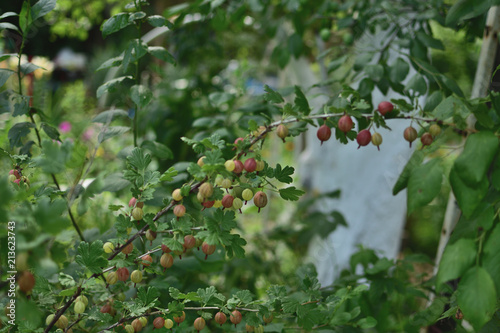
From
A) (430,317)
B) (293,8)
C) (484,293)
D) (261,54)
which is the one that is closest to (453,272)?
(484,293)

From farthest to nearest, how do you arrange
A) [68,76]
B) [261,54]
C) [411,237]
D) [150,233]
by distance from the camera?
1. [68,76]
2. [411,237]
3. [261,54]
4. [150,233]

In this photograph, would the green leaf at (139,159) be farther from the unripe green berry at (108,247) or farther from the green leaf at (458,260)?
the green leaf at (458,260)

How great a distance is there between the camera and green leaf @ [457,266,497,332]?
0.40 m

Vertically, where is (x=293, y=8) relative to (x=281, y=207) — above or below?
above

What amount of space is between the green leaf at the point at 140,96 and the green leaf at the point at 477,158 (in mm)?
416

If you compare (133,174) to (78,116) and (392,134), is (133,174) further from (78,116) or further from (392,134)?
(78,116)

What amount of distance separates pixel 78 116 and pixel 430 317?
8.39 ft

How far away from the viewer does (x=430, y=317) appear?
0.62 meters

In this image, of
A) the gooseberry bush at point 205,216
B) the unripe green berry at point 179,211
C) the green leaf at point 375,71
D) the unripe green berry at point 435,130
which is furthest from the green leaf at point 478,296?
the green leaf at point 375,71

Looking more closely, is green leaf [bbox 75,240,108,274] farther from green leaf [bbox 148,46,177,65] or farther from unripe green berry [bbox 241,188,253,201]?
green leaf [bbox 148,46,177,65]

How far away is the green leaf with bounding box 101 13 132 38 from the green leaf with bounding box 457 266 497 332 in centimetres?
53

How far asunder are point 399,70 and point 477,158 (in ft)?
1.29

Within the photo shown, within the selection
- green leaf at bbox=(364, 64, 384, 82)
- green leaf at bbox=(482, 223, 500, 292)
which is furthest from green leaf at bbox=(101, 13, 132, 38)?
green leaf at bbox=(482, 223, 500, 292)

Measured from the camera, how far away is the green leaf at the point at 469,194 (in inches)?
17.2
